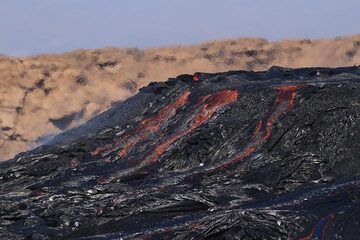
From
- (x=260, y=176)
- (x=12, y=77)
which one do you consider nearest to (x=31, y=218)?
(x=260, y=176)

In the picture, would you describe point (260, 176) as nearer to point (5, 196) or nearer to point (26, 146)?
point (5, 196)

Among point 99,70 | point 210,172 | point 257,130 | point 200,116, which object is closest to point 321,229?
point 210,172

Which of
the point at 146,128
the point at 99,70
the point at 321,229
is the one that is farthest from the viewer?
the point at 99,70

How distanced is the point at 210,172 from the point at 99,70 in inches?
849

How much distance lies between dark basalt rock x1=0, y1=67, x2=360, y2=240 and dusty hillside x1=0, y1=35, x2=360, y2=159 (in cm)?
1575

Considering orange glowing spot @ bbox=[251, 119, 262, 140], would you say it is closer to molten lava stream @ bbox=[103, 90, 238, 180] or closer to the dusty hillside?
molten lava stream @ bbox=[103, 90, 238, 180]

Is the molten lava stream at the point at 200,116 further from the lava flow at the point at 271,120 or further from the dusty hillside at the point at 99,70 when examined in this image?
the dusty hillside at the point at 99,70

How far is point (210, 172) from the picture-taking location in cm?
775

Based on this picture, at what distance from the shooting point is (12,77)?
27562mm

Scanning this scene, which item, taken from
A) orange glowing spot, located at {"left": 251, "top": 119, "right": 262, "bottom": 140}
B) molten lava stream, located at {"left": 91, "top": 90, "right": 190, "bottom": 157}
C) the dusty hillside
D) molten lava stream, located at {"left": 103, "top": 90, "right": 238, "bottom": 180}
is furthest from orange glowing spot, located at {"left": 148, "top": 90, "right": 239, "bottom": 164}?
the dusty hillside

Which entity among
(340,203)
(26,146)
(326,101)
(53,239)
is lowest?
(26,146)

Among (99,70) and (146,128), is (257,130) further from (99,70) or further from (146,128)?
(99,70)

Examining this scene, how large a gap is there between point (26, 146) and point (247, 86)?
15999 mm

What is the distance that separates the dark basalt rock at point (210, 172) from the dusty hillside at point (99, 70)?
15.7 metres
